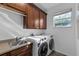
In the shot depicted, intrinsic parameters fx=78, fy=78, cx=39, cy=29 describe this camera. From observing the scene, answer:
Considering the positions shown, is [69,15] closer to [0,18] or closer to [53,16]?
[53,16]

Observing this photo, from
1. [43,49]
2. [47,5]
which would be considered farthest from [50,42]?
[47,5]

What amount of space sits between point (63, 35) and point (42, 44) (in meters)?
0.37

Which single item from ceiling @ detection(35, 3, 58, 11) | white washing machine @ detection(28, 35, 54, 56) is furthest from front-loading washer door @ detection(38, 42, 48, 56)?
ceiling @ detection(35, 3, 58, 11)

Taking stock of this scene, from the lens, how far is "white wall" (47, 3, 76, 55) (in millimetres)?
1161

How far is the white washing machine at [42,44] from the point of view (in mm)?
1219

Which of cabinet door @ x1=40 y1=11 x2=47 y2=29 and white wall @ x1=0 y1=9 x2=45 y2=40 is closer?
white wall @ x1=0 y1=9 x2=45 y2=40

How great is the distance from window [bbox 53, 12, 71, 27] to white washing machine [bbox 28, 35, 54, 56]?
0.26m

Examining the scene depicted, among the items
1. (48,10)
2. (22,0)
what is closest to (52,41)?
(48,10)

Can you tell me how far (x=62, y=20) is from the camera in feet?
4.09

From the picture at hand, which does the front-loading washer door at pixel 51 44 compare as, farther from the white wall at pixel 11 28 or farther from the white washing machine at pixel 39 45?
the white wall at pixel 11 28

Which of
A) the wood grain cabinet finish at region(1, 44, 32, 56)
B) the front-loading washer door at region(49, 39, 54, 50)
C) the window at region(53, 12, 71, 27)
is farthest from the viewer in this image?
the front-loading washer door at region(49, 39, 54, 50)

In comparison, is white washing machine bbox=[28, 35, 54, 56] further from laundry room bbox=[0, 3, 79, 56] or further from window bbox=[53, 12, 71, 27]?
window bbox=[53, 12, 71, 27]

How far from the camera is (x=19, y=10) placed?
1.29 m

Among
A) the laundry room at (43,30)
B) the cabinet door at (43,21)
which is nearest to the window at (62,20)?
the laundry room at (43,30)
